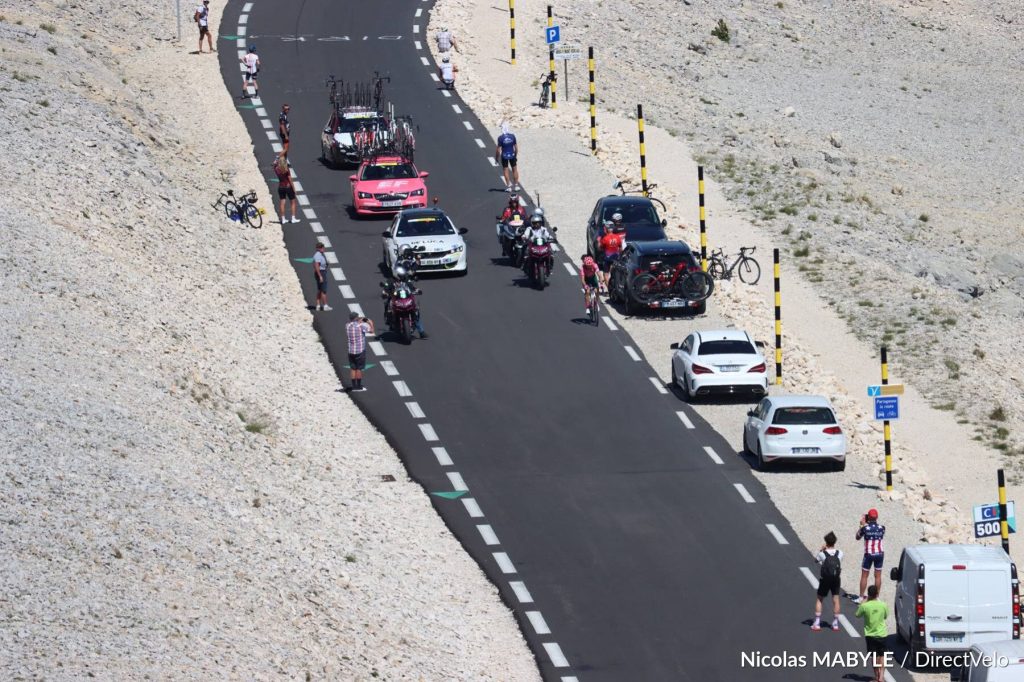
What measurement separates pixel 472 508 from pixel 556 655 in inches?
239

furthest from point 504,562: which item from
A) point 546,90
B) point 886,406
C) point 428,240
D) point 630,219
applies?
point 546,90

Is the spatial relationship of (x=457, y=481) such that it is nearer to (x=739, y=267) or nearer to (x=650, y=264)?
(x=650, y=264)

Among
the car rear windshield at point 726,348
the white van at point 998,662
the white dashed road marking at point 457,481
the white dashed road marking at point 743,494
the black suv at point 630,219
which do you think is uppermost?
the black suv at point 630,219

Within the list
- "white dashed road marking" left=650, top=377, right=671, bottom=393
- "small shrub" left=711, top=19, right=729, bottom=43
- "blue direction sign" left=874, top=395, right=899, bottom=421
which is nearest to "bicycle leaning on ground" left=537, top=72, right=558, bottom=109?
"small shrub" left=711, top=19, right=729, bottom=43

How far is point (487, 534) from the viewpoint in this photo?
3225 cm

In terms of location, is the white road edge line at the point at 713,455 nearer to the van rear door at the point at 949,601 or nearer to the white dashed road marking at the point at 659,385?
the white dashed road marking at the point at 659,385

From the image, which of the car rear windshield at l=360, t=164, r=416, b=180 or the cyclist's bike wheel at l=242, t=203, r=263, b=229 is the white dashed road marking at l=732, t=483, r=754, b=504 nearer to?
the car rear windshield at l=360, t=164, r=416, b=180

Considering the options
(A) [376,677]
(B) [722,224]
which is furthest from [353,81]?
(A) [376,677]

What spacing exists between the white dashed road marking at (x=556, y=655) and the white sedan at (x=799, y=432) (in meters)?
8.29

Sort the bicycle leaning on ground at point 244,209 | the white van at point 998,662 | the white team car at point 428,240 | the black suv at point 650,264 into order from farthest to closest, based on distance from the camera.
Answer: the bicycle leaning on ground at point 244,209, the white team car at point 428,240, the black suv at point 650,264, the white van at point 998,662

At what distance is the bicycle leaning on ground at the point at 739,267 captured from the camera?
151 feet

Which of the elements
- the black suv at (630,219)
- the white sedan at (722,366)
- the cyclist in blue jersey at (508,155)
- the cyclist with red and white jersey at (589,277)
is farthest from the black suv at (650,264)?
the cyclist in blue jersey at (508,155)

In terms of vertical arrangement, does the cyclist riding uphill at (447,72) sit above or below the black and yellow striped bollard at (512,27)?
below

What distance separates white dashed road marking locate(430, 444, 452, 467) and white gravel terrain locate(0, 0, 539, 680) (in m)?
0.90
